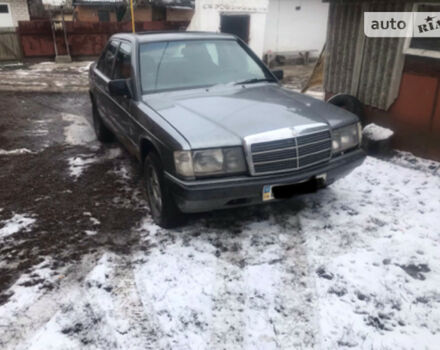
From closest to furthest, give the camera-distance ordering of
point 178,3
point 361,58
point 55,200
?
point 55,200 < point 361,58 < point 178,3

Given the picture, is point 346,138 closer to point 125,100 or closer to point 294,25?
point 125,100

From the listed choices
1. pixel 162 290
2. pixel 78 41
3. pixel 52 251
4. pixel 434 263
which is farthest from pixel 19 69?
pixel 434 263

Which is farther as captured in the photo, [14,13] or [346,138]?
[14,13]

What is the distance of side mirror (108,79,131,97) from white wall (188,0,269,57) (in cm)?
1297

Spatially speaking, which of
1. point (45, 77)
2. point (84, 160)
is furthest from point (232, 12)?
point (84, 160)

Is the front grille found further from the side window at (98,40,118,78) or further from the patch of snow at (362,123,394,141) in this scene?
the side window at (98,40,118,78)

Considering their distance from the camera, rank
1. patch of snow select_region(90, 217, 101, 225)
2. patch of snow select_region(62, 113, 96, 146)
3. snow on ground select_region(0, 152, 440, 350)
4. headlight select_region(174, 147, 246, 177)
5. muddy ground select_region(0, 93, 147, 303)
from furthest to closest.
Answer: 1. patch of snow select_region(62, 113, 96, 146)
2. patch of snow select_region(90, 217, 101, 225)
3. muddy ground select_region(0, 93, 147, 303)
4. headlight select_region(174, 147, 246, 177)
5. snow on ground select_region(0, 152, 440, 350)

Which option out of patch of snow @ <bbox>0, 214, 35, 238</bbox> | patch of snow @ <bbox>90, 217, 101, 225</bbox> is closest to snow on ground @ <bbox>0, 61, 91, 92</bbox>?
patch of snow @ <bbox>0, 214, 35, 238</bbox>

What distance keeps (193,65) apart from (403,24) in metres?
3.25

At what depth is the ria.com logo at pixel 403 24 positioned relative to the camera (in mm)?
5352

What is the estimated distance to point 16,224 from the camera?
13.3ft

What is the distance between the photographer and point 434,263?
3303 millimetres

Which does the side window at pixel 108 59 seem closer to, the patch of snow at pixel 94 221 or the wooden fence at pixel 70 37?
the patch of snow at pixel 94 221

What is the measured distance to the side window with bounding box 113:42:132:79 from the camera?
455 cm
